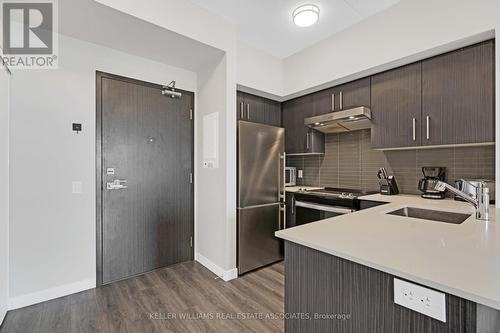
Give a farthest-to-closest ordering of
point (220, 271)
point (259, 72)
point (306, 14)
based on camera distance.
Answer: point (259, 72)
point (220, 271)
point (306, 14)

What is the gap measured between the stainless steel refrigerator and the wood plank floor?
345mm

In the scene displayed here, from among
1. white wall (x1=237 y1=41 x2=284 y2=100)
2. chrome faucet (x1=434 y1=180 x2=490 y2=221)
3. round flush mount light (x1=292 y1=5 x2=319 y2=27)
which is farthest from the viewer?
white wall (x1=237 y1=41 x2=284 y2=100)

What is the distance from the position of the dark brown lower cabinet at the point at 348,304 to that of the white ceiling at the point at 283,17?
223 centimetres

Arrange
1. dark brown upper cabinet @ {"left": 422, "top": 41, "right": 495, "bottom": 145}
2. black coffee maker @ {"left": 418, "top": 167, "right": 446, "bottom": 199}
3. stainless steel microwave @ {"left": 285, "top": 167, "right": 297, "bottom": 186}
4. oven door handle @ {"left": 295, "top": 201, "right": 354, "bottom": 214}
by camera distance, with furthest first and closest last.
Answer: stainless steel microwave @ {"left": 285, "top": 167, "right": 297, "bottom": 186}, oven door handle @ {"left": 295, "top": 201, "right": 354, "bottom": 214}, black coffee maker @ {"left": 418, "top": 167, "right": 446, "bottom": 199}, dark brown upper cabinet @ {"left": 422, "top": 41, "right": 495, "bottom": 145}

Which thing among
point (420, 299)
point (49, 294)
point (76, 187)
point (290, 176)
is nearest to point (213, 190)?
point (76, 187)

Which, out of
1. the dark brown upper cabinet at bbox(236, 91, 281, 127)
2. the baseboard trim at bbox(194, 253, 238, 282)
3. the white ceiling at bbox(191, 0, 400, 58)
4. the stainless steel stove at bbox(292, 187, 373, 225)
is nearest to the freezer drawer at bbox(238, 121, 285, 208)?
the stainless steel stove at bbox(292, 187, 373, 225)

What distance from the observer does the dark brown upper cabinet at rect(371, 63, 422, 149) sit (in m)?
2.31

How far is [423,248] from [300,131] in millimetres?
2586

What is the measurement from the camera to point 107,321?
1.87m

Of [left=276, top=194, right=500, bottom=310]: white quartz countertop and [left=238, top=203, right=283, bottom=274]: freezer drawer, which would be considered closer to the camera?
[left=276, top=194, right=500, bottom=310]: white quartz countertop

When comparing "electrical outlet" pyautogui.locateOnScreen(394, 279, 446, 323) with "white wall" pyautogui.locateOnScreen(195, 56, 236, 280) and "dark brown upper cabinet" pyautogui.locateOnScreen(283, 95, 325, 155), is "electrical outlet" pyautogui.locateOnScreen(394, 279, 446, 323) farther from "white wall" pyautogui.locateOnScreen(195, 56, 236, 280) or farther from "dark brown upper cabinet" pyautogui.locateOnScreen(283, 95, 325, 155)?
"dark brown upper cabinet" pyautogui.locateOnScreen(283, 95, 325, 155)

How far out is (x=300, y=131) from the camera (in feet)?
11.2

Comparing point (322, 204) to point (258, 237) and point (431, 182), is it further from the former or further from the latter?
point (431, 182)

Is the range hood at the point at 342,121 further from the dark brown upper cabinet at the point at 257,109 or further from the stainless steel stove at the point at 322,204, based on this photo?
the stainless steel stove at the point at 322,204
